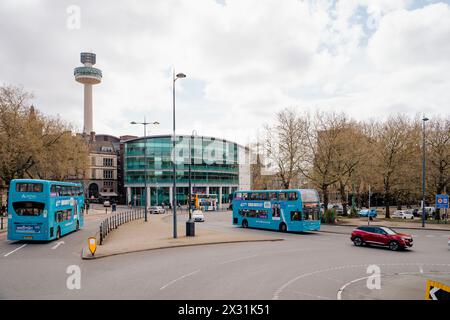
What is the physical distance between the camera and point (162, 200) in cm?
8794

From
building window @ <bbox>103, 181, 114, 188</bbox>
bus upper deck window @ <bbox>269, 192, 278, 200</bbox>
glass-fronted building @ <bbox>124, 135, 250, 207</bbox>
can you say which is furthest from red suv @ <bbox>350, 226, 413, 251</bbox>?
building window @ <bbox>103, 181, 114, 188</bbox>

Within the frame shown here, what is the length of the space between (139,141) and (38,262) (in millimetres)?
72268

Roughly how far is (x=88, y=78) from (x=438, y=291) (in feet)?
426

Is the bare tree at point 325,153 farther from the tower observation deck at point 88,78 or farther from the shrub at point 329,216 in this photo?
the tower observation deck at point 88,78

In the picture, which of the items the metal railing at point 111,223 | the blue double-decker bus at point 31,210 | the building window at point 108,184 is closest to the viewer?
the blue double-decker bus at point 31,210

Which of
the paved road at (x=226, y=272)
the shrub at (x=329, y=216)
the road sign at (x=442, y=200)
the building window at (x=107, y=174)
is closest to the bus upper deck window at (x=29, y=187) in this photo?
the paved road at (x=226, y=272)

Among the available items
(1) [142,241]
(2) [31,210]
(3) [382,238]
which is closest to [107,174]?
(1) [142,241]

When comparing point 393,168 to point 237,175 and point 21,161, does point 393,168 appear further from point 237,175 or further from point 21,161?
point 237,175

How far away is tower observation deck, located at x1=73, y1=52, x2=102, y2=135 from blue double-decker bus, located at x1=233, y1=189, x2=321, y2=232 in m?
95.5

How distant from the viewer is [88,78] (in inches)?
4929

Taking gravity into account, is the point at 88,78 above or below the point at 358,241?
above

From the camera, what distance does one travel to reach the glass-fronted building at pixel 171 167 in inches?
3415

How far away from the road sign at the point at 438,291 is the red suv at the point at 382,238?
44.1 ft

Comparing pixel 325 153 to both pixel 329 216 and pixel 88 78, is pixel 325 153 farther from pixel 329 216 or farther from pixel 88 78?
pixel 88 78
